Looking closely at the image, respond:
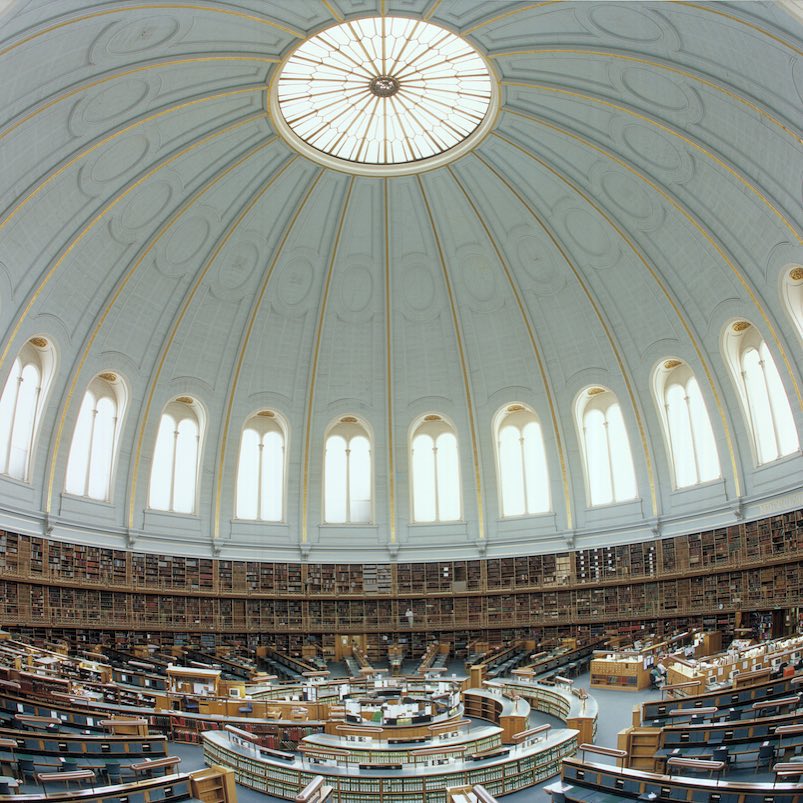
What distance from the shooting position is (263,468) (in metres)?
38.2

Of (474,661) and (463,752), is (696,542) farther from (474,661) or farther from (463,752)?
(463,752)

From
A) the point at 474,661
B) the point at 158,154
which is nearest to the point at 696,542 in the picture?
the point at 474,661

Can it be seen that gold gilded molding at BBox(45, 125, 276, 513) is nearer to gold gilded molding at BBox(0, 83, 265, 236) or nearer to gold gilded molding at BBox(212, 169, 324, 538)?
gold gilded molding at BBox(0, 83, 265, 236)

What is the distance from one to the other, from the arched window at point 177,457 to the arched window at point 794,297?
25.0m

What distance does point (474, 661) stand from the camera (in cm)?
3200

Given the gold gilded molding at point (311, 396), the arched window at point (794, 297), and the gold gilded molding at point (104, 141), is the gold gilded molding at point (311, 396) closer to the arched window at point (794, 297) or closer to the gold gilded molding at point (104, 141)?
the gold gilded molding at point (104, 141)

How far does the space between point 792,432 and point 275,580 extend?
22678mm

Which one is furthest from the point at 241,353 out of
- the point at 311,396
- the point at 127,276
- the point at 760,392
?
the point at 760,392

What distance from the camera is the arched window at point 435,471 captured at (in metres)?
38.7

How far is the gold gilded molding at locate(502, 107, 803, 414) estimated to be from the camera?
29016 mm

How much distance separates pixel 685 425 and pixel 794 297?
7.78m

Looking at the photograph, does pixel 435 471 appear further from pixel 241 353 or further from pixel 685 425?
pixel 685 425

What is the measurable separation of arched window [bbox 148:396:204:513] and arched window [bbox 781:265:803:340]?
25.0m

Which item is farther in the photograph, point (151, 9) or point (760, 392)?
point (760, 392)
